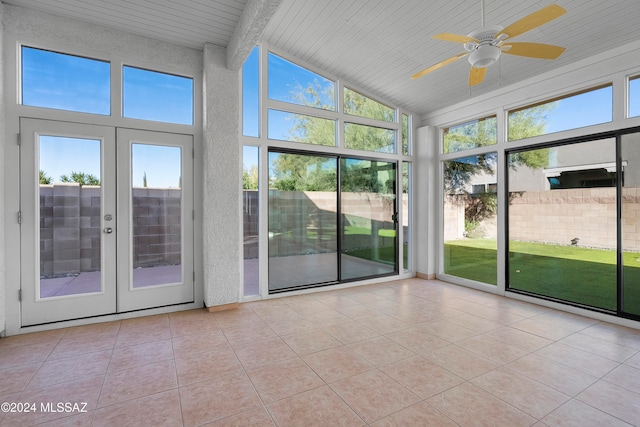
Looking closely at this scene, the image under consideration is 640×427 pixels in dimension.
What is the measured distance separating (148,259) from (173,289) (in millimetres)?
481

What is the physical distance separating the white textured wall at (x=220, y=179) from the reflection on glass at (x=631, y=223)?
4.50 m

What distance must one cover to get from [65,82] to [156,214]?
1677 mm

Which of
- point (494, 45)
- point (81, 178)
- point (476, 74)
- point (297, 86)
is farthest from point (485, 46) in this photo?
point (81, 178)

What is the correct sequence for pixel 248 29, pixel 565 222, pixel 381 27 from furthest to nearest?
pixel 565 222, pixel 381 27, pixel 248 29

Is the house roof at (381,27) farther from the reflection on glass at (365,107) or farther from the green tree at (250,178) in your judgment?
the green tree at (250,178)

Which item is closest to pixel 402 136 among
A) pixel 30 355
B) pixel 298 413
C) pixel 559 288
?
pixel 559 288

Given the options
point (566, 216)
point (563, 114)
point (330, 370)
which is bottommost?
point (330, 370)

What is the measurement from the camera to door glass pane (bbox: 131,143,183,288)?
143 inches

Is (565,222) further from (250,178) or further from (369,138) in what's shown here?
(250,178)

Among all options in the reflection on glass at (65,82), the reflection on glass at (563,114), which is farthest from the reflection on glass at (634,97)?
the reflection on glass at (65,82)

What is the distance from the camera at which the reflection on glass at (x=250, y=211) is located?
4.21 meters

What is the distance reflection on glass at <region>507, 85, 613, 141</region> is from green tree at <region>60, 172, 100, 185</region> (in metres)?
5.47

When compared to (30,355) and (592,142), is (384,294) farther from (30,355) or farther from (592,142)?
(30,355)

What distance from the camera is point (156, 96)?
3.75 m
